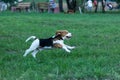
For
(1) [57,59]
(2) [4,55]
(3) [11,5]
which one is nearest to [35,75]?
(1) [57,59]

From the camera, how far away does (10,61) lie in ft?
30.0

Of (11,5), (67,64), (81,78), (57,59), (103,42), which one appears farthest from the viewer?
(11,5)

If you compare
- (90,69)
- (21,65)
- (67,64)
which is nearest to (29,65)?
(21,65)

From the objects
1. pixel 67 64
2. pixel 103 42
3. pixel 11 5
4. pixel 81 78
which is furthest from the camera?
pixel 11 5

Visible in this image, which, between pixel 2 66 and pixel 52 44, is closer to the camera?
pixel 2 66

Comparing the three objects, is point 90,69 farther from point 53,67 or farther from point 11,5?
point 11,5

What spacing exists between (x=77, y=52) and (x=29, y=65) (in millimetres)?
2072

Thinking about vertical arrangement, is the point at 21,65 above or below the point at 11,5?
above

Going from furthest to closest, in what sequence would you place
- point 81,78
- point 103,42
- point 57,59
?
point 103,42
point 57,59
point 81,78

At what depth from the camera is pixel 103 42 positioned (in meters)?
12.9

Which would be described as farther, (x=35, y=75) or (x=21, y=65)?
(x=21, y=65)

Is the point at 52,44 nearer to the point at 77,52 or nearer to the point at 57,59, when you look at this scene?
the point at 57,59

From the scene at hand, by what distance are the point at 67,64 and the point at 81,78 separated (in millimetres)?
1210

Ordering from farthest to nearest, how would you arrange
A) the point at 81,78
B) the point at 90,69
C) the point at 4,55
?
the point at 4,55 < the point at 90,69 < the point at 81,78
